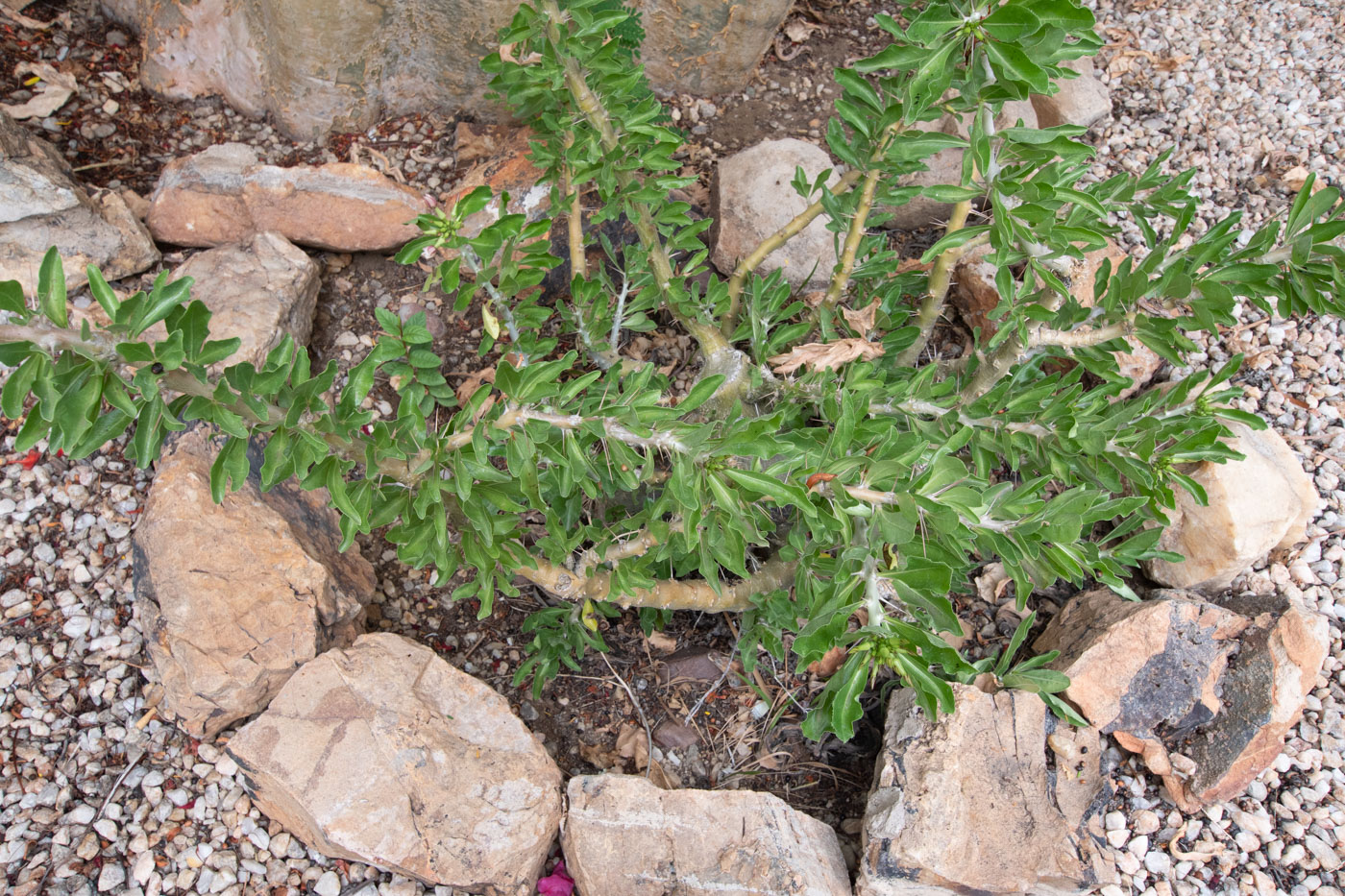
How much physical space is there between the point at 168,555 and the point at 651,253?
1538 millimetres

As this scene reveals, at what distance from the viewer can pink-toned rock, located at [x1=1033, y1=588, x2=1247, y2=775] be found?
8.13 feet

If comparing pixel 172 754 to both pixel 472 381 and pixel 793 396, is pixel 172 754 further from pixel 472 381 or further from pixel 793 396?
pixel 793 396

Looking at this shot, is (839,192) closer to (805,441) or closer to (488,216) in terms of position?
(805,441)

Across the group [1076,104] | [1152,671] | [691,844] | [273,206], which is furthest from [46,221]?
[1076,104]

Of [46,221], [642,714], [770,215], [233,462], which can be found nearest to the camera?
[233,462]

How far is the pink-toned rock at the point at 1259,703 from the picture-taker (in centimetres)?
245

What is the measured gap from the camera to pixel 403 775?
2.28 metres

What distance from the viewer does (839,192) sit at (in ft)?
7.93

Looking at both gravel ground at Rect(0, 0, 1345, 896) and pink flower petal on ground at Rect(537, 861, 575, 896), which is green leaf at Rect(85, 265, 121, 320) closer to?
gravel ground at Rect(0, 0, 1345, 896)

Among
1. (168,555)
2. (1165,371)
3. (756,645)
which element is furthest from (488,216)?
(1165,371)

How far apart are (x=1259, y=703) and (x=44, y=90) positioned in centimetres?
451

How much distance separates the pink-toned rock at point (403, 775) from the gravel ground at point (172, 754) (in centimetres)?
20

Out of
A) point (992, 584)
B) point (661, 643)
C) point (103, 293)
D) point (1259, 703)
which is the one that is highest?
point (103, 293)

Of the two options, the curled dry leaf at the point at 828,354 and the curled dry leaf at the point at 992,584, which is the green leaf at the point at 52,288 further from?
the curled dry leaf at the point at 992,584
